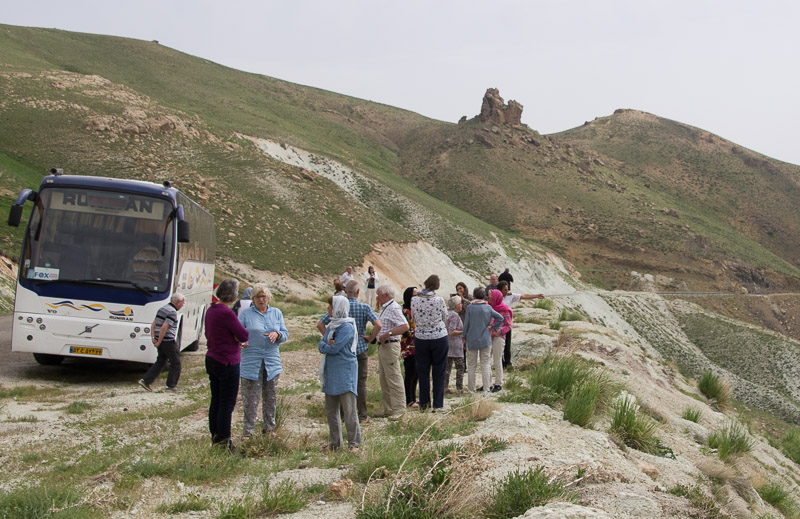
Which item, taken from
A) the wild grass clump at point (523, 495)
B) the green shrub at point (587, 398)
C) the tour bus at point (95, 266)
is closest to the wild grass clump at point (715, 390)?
the green shrub at point (587, 398)

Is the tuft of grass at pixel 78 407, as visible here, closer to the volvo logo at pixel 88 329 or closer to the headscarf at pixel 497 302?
the volvo logo at pixel 88 329

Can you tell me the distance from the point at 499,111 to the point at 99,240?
101 m

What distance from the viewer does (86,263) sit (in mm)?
11297

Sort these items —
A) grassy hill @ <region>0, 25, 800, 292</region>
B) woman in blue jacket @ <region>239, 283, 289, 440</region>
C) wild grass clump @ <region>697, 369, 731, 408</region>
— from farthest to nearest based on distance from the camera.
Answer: grassy hill @ <region>0, 25, 800, 292</region> → wild grass clump @ <region>697, 369, 731, 408</region> → woman in blue jacket @ <region>239, 283, 289, 440</region>

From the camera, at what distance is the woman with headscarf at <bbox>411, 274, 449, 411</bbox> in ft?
29.9

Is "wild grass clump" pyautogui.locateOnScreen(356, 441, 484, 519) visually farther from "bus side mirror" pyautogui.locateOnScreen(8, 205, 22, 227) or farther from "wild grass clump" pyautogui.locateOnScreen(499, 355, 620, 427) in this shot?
"bus side mirror" pyautogui.locateOnScreen(8, 205, 22, 227)

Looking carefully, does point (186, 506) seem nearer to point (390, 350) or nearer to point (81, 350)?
point (390, 350)

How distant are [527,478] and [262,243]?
3540 cm

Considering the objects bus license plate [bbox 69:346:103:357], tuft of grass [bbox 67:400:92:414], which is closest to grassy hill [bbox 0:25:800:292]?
bus license plate [bbox 69:346:103:357]

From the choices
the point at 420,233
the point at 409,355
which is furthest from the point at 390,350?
the point at 420,233

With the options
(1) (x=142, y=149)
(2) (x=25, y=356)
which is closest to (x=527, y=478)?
(2) (x=25, y=356)

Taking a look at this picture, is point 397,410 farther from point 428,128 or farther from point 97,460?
point 428,128

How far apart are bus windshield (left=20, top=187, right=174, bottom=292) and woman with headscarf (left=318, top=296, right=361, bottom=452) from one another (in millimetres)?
5620

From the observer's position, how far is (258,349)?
732 centimetres
